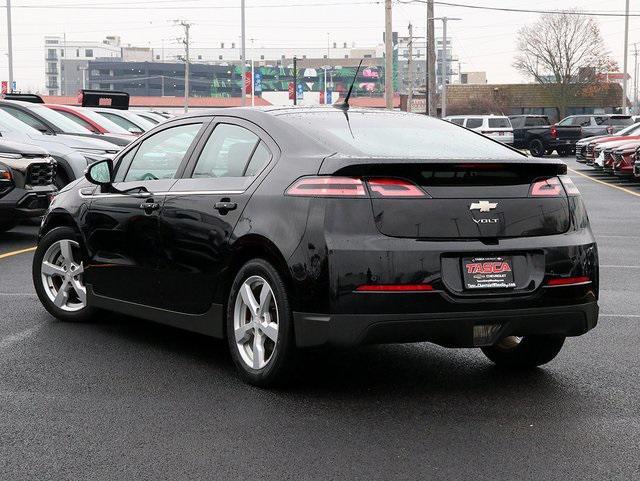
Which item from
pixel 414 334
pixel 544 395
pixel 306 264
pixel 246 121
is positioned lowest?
pixel 544 395

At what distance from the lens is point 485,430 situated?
4992mm

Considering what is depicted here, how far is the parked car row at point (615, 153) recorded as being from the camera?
27422 millimetres

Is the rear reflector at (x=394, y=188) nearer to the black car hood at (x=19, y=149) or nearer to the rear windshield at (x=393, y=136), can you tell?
the rear windshield at (x=393, y=136)

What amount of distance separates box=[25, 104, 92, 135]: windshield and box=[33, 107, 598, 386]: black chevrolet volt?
1148 cm

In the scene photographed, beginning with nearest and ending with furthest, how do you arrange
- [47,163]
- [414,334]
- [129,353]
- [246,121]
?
[414,334] < [246,121] < [129,353] < [47,163]

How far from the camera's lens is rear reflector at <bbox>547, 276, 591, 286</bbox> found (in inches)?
219

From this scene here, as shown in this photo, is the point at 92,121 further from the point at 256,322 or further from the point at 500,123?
the point at 500,123

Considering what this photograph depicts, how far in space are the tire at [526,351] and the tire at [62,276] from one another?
2968 millimetres

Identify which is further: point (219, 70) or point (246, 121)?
point (219, 70)

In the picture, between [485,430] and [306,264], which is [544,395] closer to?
[485,430]

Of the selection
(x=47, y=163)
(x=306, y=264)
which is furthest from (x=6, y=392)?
(x=47, y=163)

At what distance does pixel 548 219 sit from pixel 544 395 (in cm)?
93

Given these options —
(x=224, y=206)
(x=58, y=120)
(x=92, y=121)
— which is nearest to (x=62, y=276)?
(x=224, y=206)

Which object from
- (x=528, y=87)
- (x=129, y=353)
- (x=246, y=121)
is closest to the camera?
(x=246, y=121)
